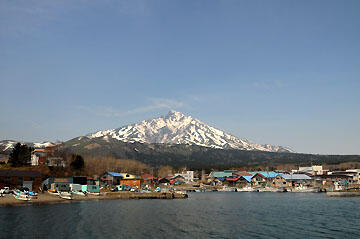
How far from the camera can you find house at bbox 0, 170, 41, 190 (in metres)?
87.4

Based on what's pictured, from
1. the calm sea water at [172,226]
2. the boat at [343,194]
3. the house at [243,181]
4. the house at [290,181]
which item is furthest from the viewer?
the house at [243,181]

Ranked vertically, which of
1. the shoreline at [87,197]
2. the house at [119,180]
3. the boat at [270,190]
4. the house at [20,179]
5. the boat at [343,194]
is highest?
the house at [20,179]

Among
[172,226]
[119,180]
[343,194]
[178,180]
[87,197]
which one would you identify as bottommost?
[343,194]

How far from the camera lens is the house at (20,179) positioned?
87444 millimetres

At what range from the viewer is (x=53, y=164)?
11700cm

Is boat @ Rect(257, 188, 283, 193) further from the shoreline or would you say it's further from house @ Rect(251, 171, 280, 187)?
the shoreline

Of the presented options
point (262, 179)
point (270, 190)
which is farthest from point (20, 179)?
point (262, 179)

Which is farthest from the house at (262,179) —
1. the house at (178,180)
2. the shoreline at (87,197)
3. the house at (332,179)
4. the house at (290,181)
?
the shoreline at (87,197)

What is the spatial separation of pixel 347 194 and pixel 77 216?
88.9 meters

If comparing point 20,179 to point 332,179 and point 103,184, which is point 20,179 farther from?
point 332,179

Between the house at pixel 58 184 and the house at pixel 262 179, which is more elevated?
the house at pixel 58 184

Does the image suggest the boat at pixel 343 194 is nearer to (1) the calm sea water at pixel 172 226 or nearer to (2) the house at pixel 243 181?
(1) the calm sea water at pixel 172 226

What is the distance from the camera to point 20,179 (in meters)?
89.3

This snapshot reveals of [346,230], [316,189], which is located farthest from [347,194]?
[346,230]
